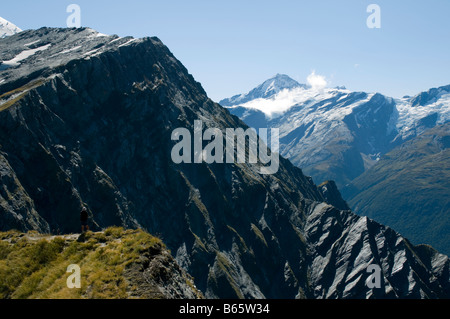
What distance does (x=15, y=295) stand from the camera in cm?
2711

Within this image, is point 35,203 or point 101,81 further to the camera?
point 101,81

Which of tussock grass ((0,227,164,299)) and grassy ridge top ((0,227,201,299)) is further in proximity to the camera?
tussock grass ((0,227,164,299))

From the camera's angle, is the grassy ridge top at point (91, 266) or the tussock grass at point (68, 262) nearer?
the grassy ridge top at point (91, 266)

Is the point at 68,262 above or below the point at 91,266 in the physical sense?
below

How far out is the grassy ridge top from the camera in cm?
2500

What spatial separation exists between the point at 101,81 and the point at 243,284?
118m

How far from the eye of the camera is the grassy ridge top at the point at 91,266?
25.0 metres

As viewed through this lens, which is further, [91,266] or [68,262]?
[68,262]

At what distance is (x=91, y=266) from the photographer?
27.8m
